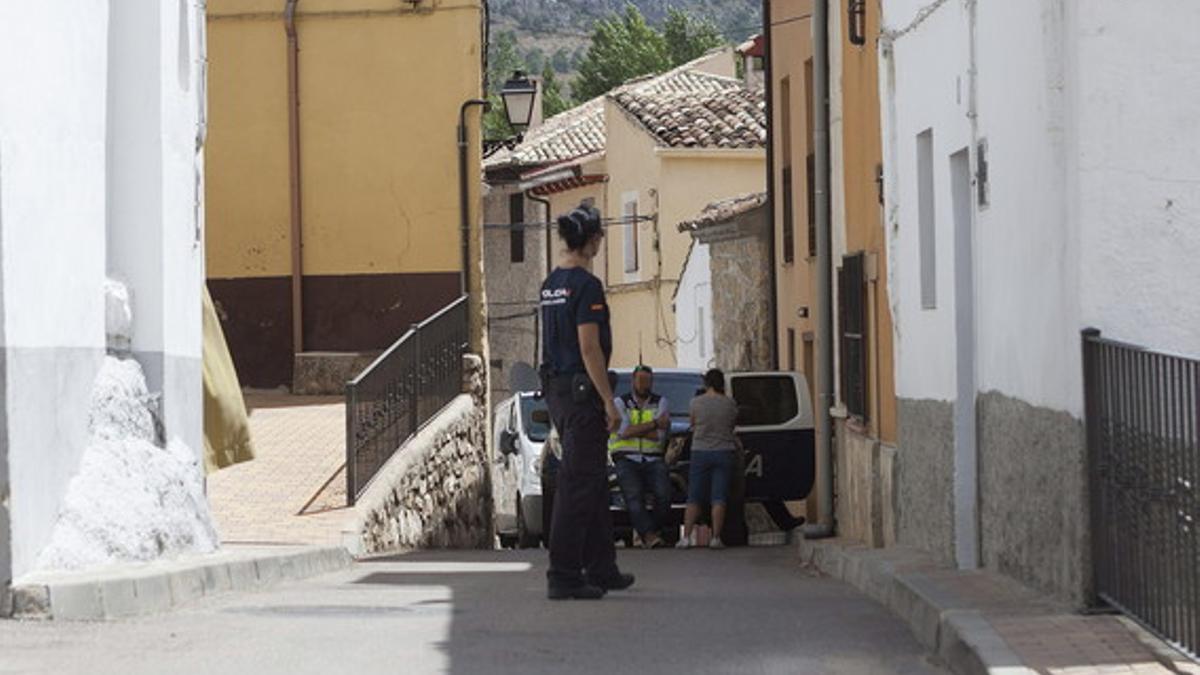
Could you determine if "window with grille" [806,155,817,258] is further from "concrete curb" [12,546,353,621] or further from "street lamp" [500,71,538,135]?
"concrete curb" [12,546,353,621]

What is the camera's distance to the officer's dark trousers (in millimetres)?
12141

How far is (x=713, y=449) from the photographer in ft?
75.2

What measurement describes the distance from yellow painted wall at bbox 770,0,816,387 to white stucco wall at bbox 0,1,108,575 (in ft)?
53.7

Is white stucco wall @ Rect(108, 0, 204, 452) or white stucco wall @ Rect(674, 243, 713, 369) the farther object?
white stucco wall @ Rect(674, 243, 713, 369)

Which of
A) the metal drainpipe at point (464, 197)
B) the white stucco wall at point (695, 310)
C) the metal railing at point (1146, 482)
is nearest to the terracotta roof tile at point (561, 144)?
the white stucco wall at point (695, 310)

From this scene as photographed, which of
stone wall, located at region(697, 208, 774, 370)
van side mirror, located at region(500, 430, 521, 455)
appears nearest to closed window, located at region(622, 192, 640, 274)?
stone wall, located at region(697, 208, 774, 370)

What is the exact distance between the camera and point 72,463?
11.9 m

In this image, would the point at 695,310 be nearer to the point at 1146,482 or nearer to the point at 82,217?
the point at 82,217

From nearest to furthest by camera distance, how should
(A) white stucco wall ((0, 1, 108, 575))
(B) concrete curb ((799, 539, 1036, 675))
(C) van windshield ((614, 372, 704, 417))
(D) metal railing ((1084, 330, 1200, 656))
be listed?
(D) metal railing ((1084, 330, 1200, 656)) < (B) concrete curb ((799, 539, 1036, 675)) < (A) white stucco wall ((0, 1, 108, 575)) < (C) van windshield ((614, 372, 704, 417))

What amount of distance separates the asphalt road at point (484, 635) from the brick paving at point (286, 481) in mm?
3824

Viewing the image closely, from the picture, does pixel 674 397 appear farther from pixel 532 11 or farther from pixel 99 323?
pixel 532 11

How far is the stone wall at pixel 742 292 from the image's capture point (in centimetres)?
3538

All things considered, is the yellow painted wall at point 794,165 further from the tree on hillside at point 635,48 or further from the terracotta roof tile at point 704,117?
the tree on hillside at point 635,48

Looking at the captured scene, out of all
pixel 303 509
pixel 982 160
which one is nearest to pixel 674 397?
pixel 303 509
